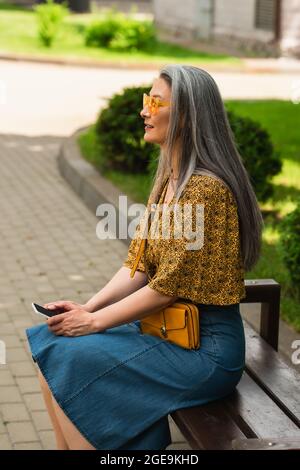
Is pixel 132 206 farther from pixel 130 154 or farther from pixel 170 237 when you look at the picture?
pixel 170 237

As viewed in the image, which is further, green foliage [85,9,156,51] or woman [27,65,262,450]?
green foliage [85,9,156,51]

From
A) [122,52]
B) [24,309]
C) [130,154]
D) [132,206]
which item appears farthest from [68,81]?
[24,309]

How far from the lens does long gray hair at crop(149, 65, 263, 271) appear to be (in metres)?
3.89

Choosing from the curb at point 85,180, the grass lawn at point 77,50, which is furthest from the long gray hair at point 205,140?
the grass lawn at point 77,50

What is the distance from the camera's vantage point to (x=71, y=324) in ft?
13.0

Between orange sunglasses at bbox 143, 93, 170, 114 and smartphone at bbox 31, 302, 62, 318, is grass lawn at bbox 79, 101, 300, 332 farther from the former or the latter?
orange sunglasses at bbox 143, 93, 170, 114

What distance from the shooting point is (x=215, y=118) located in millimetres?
3904

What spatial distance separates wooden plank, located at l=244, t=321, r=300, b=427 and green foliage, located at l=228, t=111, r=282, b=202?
12.6 feet

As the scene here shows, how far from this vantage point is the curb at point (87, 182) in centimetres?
861

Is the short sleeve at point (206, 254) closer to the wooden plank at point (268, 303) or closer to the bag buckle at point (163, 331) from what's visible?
the bag buckle at point (163, 331)

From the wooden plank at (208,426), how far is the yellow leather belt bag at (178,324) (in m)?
0.24

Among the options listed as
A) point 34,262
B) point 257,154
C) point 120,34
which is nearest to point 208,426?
point 34,262

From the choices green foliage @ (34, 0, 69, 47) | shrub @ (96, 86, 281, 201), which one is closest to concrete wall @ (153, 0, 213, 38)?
green foliage @ (34, 0, 69, 47)

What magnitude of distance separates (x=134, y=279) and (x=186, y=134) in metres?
0.66
